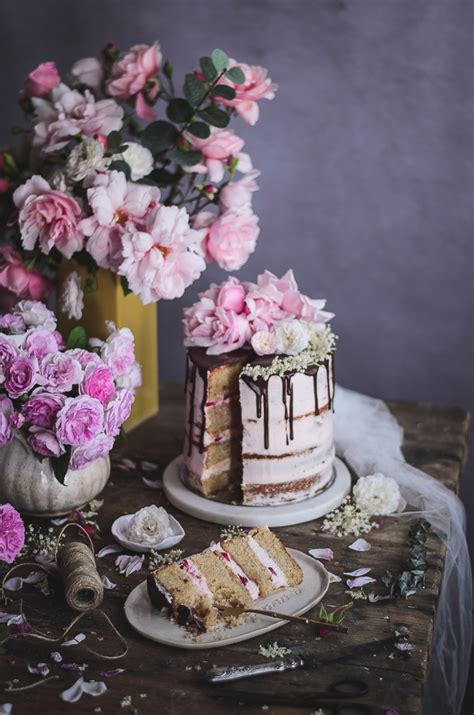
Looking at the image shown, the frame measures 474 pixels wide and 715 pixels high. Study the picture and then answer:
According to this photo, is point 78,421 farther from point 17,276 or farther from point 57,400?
point 17,276

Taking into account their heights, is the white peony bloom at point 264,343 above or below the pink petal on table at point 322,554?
above

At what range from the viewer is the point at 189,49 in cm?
285

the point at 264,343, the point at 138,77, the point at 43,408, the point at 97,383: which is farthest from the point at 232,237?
the point at 43,408

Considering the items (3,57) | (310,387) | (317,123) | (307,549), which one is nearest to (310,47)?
(317,123)

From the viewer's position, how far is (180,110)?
204 cm

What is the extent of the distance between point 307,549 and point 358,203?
146cm

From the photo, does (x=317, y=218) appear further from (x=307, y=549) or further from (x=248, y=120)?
(x=307, y=549)

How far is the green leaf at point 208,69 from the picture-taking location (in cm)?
199

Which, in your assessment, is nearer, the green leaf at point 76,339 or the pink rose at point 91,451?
the pink rose at point 91,451

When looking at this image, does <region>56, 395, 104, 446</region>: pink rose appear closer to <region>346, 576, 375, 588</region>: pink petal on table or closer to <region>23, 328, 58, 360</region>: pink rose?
<region>23, 328, 58, 360</region>: pink rose

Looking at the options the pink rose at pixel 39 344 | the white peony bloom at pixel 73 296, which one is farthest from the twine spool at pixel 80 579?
the white peony bloom at pixel 73 296

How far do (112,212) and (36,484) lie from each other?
60 cm

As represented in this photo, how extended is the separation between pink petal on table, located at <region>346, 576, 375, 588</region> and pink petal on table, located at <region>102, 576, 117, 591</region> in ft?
1.44

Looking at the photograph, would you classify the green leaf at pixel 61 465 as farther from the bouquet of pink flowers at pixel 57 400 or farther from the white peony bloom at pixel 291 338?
the white peony bloom at pixel 291 338
